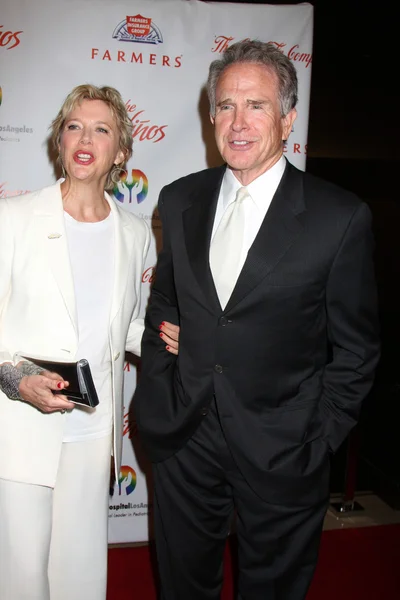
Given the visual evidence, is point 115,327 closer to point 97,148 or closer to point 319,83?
point 97,148

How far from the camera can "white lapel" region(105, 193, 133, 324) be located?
84.0 inches

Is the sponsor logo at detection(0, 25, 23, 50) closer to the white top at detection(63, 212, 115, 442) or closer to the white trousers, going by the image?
the white top at detection(63, 212, 115, 442)

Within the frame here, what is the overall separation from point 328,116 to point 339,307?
3.60 metres

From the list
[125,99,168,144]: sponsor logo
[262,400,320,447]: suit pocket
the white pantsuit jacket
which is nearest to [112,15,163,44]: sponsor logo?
[125,99,168,144]: sponsor logo

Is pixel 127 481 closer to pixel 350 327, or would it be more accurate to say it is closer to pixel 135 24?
pixel 350 327

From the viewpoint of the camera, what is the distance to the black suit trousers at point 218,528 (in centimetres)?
204

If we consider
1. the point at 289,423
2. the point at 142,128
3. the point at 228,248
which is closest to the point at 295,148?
the point at 142,128

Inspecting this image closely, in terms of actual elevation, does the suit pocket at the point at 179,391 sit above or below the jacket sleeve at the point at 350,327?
below

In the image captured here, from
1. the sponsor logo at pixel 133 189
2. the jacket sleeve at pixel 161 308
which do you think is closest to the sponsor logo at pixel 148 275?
the sponsor logo at pixel 133 189

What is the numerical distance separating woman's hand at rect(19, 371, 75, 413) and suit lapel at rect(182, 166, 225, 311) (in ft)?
1.75

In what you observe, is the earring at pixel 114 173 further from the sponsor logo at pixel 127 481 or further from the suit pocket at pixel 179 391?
the sponsor logo at pixel 127 481

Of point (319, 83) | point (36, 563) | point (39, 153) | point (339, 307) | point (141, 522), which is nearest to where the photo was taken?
point (339, 307)

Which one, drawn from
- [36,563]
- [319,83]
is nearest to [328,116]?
[319,83]

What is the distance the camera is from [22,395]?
1979 mm
